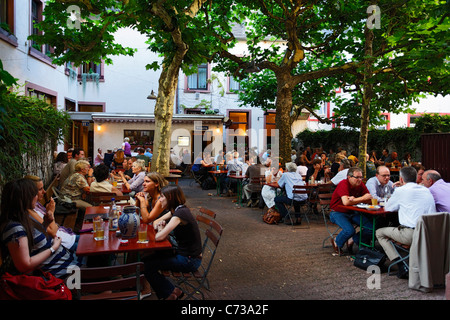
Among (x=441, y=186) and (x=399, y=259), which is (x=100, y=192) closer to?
(x=399, y=259)

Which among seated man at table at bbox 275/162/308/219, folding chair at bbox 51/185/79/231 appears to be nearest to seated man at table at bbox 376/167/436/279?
seated man at table at bbox 275/162/308/219

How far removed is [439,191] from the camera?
16.3 ft

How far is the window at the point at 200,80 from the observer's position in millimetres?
21672

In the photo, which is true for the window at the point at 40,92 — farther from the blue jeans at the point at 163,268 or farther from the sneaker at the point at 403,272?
the sneaker at the point at 403,272

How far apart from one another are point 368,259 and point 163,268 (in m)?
2.90

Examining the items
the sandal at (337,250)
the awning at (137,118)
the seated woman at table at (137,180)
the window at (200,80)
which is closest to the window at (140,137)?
the awning at (137,118)

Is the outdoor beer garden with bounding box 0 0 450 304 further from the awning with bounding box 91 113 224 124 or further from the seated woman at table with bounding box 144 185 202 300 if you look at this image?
the awning with bounding box 91 113 224 124

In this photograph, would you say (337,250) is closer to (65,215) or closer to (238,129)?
(65,215)

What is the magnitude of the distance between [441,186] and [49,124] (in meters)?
7.40

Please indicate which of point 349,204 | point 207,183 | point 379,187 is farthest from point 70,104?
point 349,204

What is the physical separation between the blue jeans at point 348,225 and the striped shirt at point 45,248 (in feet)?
12.7

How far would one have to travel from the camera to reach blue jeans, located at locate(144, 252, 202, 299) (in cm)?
382

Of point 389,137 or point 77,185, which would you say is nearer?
point 77,185

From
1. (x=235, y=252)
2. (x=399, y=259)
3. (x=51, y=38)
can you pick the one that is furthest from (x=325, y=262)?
(x=51, y=38)
